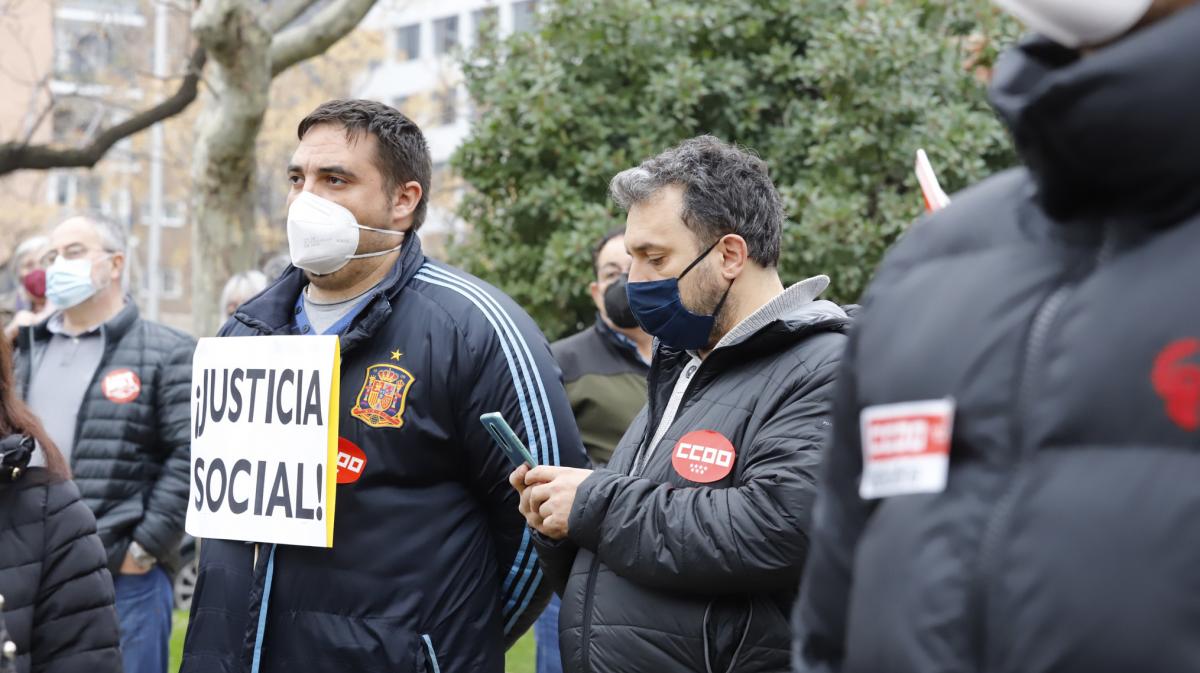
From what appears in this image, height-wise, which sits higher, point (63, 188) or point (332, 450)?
point (332, 450)

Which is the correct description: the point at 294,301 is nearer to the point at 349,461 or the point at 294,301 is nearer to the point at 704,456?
the point at 349,461

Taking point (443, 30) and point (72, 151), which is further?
point (443, 30)

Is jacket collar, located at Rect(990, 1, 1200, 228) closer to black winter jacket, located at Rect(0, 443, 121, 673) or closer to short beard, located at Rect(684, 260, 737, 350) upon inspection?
short beard, located at Rect(684, 260, 737, 350)

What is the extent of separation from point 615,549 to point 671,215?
3.18 ft

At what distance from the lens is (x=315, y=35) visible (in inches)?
533

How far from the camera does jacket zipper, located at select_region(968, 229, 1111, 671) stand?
1734mm

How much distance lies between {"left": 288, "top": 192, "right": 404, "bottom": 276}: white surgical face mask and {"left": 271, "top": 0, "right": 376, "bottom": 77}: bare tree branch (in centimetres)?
927

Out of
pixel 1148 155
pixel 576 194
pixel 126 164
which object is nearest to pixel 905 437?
pixel 1148 155

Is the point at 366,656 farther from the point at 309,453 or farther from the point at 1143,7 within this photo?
the point at 1143,7

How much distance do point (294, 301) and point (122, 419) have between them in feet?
8.85

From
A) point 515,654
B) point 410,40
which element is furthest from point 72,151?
point 410,40

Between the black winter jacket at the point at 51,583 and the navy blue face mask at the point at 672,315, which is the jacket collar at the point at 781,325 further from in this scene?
the black winter jacket at the point at 51,583

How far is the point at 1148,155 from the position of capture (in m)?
1.66

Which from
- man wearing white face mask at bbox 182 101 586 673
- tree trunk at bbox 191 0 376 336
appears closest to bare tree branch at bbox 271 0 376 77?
tree trunk at bbox 191 0 376 336
